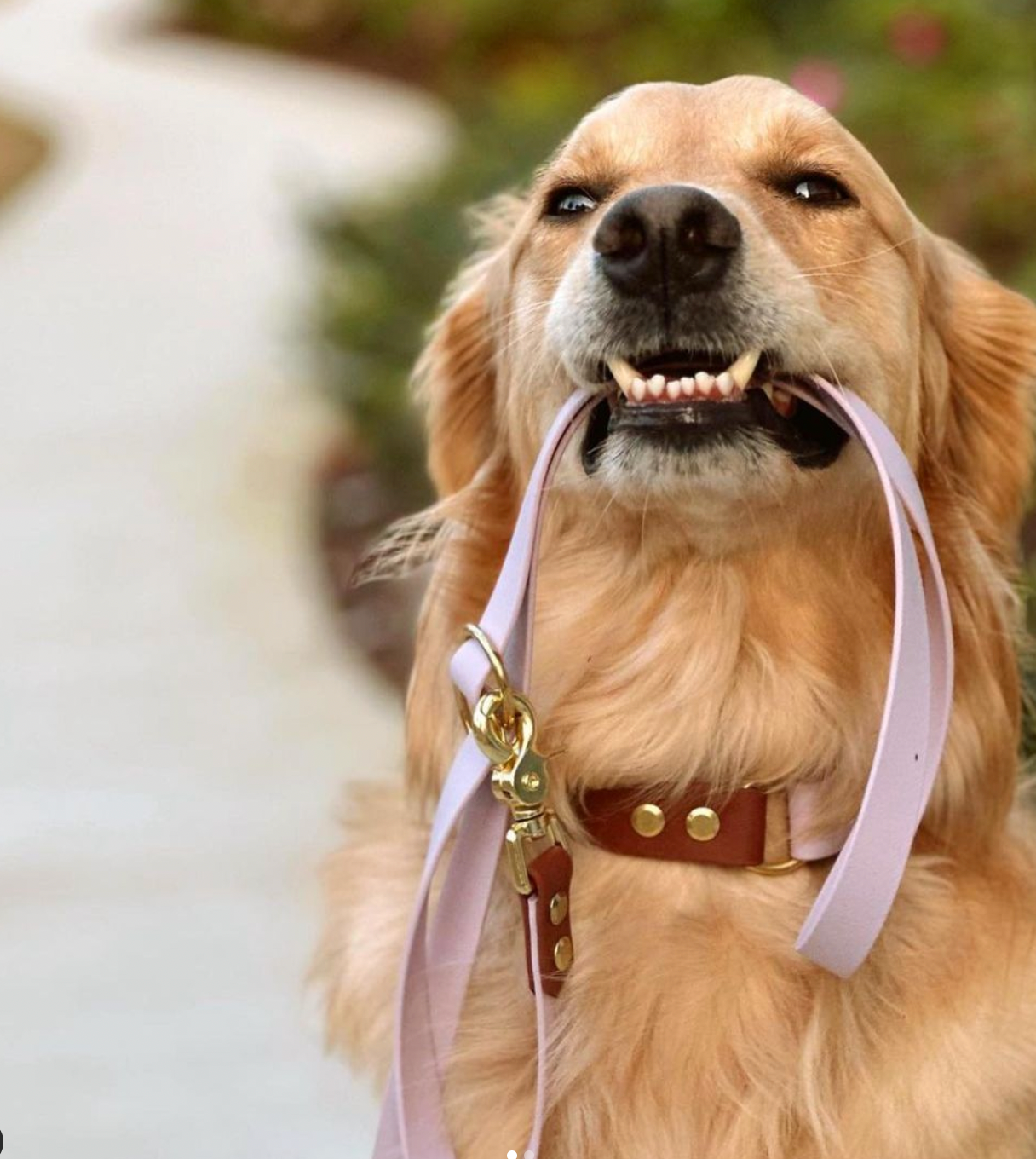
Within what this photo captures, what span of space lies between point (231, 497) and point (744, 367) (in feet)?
12.8

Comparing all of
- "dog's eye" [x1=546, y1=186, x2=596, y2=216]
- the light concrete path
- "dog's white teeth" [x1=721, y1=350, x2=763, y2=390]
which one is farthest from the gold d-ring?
the light concrete path

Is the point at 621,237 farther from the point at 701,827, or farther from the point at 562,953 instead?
the point at 562,953

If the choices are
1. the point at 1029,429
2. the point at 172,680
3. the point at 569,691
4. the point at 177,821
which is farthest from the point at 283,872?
the point at 1029,429

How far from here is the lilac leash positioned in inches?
65.5

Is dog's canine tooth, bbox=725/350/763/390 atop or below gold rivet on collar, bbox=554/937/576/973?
atop

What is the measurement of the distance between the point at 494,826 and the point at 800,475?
0.50 meters

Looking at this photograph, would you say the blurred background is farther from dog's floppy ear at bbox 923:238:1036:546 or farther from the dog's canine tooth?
the dog's canine tooth

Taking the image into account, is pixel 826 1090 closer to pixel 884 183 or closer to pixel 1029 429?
pixel 1029 429

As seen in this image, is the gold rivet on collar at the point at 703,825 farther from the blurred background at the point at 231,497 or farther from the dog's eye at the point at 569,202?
the blurred background at the point at 231,497

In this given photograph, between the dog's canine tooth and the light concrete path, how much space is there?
162 centimetres

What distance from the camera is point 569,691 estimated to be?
2.06 meters

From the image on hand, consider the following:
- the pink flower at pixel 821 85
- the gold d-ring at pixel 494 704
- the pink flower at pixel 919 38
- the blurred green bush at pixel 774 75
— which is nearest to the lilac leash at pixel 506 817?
the gold d-ring at pixel 494 704

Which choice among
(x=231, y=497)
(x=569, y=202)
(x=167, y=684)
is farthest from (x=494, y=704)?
(x=231, y=497)

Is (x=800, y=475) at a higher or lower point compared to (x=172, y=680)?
higher
